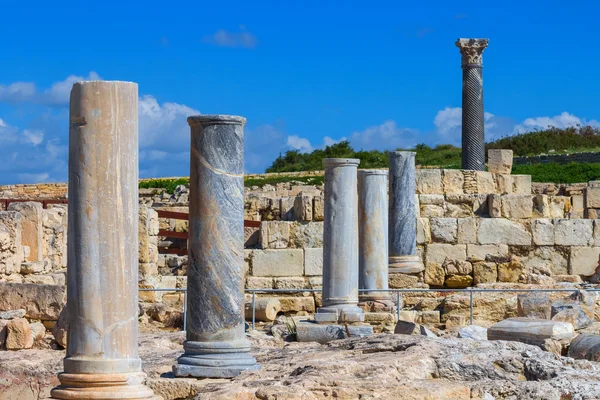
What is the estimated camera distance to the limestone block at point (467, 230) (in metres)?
19.4

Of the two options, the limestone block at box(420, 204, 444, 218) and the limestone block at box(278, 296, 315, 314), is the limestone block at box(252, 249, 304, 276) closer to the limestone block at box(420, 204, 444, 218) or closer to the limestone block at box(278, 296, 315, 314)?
the limestone block at box(278, 296, 315, 314)

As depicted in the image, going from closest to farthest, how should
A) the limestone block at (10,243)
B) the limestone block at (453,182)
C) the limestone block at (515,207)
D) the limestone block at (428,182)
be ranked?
the limestone block at (10,243), the limestone block at (515,207), the limestone block at (428,182), the limestone block at (453,182)

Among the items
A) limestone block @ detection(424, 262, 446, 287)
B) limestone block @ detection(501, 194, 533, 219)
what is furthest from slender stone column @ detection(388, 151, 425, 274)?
limestone block @ detection(501, 194, 533, 219)

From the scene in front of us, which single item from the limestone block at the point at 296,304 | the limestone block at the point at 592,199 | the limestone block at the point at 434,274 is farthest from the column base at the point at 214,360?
the limestone block at the point at 592,199

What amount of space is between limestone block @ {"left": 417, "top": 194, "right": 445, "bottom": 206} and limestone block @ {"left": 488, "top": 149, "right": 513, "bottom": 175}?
11.8ft

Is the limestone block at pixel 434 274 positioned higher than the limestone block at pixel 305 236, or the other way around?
the limestone block at pixel 305 236

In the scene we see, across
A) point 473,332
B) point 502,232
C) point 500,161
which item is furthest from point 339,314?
point 500,161

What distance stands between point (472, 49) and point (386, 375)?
17.5 meters

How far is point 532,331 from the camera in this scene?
35.9ft

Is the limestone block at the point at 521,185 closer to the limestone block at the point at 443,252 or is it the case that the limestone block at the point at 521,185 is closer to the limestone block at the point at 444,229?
the limestone block at the point at 444,229

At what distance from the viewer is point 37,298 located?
39.7 ft

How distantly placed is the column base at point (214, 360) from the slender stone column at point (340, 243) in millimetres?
3919

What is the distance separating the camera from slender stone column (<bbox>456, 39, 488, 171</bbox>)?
80.1 ft

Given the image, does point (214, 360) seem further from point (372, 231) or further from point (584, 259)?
point (584, 259)
